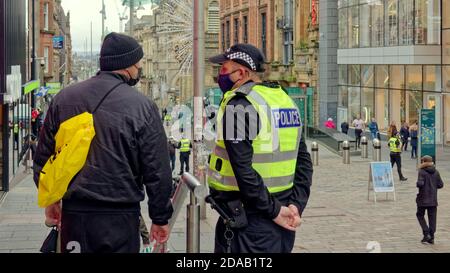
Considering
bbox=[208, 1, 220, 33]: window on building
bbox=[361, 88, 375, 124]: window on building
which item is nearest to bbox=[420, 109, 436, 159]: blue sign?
bbox=[361, 88, 375, 124]: window on building

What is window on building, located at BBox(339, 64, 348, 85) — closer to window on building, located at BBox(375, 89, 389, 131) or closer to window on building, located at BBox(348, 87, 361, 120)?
window on building, located at BBox(348, 87, 361, 120)

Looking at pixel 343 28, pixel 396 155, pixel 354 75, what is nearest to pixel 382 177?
pixel 396 155

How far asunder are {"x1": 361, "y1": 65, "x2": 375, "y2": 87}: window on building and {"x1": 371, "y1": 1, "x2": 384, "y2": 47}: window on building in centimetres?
177

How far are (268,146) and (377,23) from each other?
40.3 metres

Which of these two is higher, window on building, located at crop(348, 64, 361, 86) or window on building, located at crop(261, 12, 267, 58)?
window on building, located at crop(261, 12, 267, 58)

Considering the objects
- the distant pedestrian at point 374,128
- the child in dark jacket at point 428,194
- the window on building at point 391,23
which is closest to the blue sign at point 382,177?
the child in dark jacket at point 428,194

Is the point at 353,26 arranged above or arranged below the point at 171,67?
above

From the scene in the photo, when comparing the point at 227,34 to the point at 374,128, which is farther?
the point at 227,34

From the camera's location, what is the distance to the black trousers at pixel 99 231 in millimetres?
4332

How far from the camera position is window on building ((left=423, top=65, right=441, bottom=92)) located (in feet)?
126

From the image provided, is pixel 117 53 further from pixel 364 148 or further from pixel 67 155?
pixel 364 148

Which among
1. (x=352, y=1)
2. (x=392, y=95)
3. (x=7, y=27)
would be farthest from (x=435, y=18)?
(x=7, y=27)

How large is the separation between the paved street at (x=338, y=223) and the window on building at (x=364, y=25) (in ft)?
73.3

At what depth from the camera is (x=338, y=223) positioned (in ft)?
51.4
